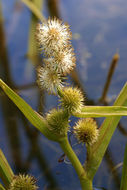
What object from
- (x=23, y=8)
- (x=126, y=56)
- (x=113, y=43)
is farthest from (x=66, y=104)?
(x=23, y=8)

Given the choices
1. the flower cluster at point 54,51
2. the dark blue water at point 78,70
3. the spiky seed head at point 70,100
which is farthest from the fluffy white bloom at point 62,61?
the dark blue water at point 78,70

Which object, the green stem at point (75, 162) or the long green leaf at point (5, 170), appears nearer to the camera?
the green stem at point (75, 162)

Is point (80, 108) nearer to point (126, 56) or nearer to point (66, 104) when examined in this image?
point (66, 104)

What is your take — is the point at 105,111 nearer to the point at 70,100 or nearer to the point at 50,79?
the point at 70,100

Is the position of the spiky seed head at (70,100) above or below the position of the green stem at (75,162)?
above

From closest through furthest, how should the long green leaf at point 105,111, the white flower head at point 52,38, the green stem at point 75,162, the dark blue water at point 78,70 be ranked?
the white flower head at point 52,38
the long green leaf at point 105,111
the green stem at point 75,162
the dark blue water at point 78,70

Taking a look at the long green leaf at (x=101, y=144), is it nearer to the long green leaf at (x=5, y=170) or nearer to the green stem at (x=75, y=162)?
the green stem at (x=75, y=162)

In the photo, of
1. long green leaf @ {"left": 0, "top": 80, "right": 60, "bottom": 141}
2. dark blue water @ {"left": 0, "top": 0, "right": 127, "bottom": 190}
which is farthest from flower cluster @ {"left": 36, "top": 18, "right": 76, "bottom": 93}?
dark blue water @ {"left": 0, "top": 0, "right": 127, "bottom": 190}
